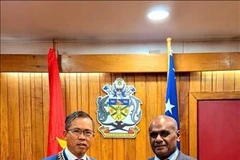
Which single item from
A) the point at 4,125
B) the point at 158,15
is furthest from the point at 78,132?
the point at 4,125

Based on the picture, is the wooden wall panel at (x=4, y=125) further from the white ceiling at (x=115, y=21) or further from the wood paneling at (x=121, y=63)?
the white ceiling at (x=115, y=21)

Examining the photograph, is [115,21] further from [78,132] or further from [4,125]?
[4,125]

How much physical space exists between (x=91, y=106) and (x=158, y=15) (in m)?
1.42

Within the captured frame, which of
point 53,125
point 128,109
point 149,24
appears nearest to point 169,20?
point 149,24

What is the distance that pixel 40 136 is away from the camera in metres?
3.30

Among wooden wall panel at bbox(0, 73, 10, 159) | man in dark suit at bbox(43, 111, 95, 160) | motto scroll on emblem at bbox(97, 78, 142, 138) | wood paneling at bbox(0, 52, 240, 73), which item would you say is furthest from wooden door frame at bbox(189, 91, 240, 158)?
wooden wall panel at bbox(0, 73, 10, 159)

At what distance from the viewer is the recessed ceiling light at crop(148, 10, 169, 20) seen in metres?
2.28

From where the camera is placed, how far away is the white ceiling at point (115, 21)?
211 centimetres

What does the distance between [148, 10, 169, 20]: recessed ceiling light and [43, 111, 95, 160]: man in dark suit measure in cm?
96

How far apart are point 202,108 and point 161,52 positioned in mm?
781

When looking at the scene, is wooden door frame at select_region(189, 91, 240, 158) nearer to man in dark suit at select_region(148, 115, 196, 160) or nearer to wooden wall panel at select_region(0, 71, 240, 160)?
wooden wall panel at select_region(0, 71, 240, 160)

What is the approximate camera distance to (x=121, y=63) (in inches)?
127

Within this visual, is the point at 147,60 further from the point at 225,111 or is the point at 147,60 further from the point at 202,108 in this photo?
the point at 225,111

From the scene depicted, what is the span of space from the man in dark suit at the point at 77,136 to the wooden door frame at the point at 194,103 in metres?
1.49
